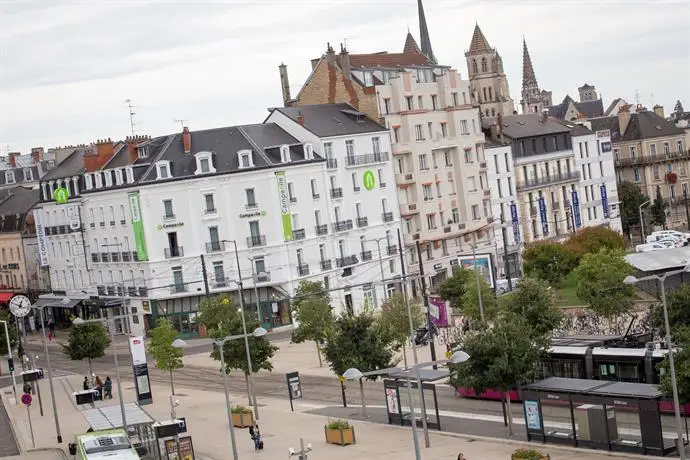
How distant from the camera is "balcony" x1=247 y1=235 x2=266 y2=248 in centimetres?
9556

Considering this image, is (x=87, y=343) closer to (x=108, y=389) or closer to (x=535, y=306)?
(x=108, y=389)

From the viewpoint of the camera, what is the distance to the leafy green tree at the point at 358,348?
5809 cm

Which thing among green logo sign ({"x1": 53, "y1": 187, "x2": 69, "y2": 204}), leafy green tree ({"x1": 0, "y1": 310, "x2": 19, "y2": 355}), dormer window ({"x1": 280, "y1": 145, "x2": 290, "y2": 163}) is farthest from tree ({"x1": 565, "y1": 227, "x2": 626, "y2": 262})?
green logo sign ({"x1": 53, "y1": 187, "x2": 69, "y2": 204})

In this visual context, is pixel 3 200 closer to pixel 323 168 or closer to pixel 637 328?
pixel 323 168

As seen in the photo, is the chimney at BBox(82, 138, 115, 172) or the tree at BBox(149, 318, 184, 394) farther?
the chimney at BBox(82, 138, 115, 172)

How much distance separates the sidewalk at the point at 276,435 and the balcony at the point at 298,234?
24938 millimetres

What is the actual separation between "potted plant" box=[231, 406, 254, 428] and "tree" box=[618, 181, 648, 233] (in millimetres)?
81235

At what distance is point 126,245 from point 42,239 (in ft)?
63.3

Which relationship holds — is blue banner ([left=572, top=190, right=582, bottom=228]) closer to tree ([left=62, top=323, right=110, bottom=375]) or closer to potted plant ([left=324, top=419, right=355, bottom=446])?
tree ([left=62, top=323, right=110, bottom=375])

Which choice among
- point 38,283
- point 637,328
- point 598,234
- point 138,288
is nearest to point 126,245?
point 138,288

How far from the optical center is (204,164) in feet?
311

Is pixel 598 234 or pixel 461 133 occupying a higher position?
pixel 461 133

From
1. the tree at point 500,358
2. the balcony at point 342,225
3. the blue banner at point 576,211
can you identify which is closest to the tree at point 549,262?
the balcony at point 342,225

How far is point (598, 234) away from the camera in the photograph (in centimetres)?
9369
